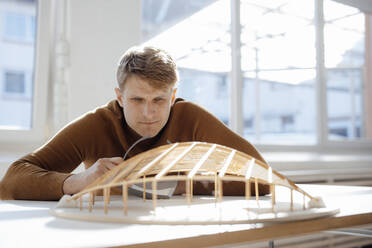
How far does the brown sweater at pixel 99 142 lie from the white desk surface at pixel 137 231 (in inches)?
11.8

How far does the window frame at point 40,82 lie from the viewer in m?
1.99

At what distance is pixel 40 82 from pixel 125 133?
36.5 inches

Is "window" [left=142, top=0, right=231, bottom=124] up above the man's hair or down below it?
above

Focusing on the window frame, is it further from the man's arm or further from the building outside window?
the man's arm

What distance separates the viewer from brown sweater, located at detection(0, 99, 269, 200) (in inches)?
40.4

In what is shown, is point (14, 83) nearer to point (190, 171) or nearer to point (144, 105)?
point (144, 105)

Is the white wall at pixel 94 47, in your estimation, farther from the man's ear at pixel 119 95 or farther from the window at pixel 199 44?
the man's ear at pixel 119 95

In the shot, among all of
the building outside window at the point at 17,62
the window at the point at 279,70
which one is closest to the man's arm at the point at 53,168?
the building outside window at the point at 17,62

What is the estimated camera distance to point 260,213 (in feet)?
2.20

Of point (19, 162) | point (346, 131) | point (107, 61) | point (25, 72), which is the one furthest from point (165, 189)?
point (346, 131)

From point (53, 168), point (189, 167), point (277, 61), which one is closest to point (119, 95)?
point (53, 168)

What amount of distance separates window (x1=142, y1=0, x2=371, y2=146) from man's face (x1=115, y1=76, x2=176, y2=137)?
1465mm

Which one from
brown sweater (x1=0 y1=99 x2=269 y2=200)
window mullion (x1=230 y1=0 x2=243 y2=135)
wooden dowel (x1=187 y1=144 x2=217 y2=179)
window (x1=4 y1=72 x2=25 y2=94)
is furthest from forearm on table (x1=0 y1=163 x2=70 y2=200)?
window mullion (x1=230 y1=0 x2=243 y2=135)

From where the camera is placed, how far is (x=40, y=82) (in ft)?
6.58
